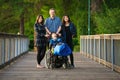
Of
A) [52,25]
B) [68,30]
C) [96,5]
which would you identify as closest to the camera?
[52,25]

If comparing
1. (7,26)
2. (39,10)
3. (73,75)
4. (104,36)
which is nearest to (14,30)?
(7,26)

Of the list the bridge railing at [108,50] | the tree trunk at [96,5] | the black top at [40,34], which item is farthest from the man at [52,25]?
the tree trunk at [96,5]

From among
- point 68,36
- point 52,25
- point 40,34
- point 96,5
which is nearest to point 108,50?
point 68,36

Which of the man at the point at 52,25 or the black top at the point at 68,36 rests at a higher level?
the man at the point at 52,25

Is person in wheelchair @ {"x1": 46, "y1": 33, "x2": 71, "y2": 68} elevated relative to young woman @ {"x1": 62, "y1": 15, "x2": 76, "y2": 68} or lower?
lower

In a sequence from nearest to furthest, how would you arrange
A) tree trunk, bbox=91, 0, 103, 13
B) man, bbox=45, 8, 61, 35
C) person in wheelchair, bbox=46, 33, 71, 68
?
person in wheelchair, bbox=46, 33, 71, 68
man, bbox=45, 8, 61, 35
tree trunk, bbox=91, 0, 103, 13

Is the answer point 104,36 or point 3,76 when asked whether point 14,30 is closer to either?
point 104,36

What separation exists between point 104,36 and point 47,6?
39.4 m

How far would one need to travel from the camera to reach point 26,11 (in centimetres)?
5200

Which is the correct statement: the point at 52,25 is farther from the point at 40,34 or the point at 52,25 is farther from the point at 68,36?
the point at 68,36

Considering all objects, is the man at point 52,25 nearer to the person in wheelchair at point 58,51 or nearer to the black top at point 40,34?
the black top at point 40,34

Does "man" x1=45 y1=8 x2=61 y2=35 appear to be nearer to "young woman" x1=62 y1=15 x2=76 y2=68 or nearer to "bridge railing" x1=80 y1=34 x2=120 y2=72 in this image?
"young woman" x1=62 y1=15 x2=76 y2=68

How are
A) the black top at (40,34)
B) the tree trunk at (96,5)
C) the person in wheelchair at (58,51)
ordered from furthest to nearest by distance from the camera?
1. the tree trunk at (96,5)
2. the black top at (40,34)
3. the person in wheelchair at (58,51)

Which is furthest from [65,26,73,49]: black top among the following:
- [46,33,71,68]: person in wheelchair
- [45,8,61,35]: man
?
[46,33,71,68]: person in wheelchair
